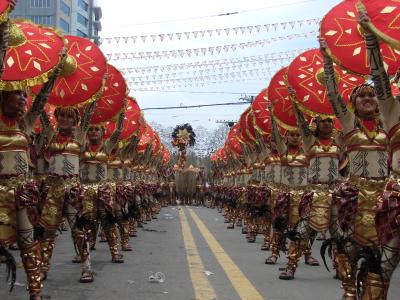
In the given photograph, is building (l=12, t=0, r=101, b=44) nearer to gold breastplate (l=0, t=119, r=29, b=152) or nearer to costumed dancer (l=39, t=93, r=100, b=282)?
costumed dancer (l=39, t=93, r=100, b=282)

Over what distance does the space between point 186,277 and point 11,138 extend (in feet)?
11.3

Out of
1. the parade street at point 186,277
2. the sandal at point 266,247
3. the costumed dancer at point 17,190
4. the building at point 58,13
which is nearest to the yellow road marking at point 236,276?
the parade street at point 186,277

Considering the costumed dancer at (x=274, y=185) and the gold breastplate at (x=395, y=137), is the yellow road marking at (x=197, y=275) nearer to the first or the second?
the costumed dancer at (x=274, y=185)

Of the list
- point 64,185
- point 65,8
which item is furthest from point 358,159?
point 65,8

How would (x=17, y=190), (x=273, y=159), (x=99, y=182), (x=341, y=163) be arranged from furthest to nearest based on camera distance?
(x=273, y=159) < (x=99, y=182) < (x=341, y=163) < (x=17, y=190)

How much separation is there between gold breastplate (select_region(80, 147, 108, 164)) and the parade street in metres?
1.51

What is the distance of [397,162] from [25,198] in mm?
3086

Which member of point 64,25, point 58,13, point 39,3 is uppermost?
point 39,3

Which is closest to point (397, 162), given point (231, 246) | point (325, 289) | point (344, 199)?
point (344, 199)

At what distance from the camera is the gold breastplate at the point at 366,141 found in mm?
5875

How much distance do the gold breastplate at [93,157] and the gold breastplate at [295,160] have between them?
2.67m

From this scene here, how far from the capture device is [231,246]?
1313cm

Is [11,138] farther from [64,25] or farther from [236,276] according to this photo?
[64,25]

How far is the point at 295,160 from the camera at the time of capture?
9.76 meters
